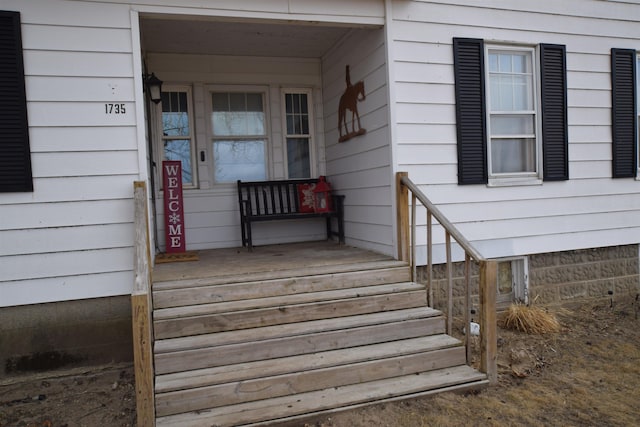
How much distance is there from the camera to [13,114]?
350 centimetres

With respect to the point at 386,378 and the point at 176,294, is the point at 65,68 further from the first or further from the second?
the point at 386,378

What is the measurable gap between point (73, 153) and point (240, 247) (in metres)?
2.35

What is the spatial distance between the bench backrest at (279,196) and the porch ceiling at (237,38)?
159 centimetres

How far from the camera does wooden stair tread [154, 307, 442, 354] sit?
10.3 ft

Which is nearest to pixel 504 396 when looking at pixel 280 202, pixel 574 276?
pixel 574 276

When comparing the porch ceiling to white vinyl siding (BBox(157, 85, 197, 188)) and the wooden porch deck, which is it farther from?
Answer: the wooden porch deck

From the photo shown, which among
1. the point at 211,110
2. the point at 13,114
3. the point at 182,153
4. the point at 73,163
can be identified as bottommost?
the point at 73,163

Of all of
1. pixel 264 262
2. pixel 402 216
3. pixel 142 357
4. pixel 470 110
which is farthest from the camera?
pixel 470 110

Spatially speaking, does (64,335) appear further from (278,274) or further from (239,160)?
(239,160)

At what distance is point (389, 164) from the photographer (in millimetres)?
4289

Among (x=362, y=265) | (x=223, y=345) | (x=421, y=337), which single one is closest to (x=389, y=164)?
(x=362, y=265)

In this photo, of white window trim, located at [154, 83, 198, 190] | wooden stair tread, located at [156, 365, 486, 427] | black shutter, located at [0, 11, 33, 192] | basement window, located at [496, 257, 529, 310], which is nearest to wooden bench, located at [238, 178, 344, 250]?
white window trim, located at [154, 83, 198, 190]

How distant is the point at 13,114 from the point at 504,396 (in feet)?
13.7

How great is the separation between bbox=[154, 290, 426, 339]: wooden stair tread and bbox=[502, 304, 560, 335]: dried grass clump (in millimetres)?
1250
